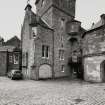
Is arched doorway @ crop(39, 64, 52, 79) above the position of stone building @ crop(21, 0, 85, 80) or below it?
below

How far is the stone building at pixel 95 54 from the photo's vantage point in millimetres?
19044

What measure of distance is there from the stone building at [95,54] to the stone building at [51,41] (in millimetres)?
5244

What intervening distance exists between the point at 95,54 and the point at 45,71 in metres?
9.09

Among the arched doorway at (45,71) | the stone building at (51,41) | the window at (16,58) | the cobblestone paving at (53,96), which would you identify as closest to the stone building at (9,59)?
the window at (16,58)

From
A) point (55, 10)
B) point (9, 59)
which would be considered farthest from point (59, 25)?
point (9, 59)

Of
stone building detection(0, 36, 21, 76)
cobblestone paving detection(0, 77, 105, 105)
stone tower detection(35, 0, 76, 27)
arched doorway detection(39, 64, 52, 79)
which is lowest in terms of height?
cobblestone paving detection(0, 77, 105, 105)

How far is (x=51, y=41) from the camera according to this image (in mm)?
25016

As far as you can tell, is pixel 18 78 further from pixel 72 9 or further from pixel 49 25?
pixel 72 9

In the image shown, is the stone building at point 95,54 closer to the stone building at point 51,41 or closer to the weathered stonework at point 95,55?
the weathered stonework at point 95,55

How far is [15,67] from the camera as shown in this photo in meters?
31.0

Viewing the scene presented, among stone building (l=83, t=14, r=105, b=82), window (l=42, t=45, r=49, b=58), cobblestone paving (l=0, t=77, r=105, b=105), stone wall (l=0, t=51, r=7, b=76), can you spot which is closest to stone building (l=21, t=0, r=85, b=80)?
window (l=42, t=45, r=49, b=58)

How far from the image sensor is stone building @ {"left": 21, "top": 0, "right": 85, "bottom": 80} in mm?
23172

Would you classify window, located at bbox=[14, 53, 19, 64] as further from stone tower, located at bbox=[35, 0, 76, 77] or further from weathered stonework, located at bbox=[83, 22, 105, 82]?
weathered stonework, located at bbox=[83, 22, 105, 82]

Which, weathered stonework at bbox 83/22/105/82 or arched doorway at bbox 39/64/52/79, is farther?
arched doorway at bbox 39/64/52/79
